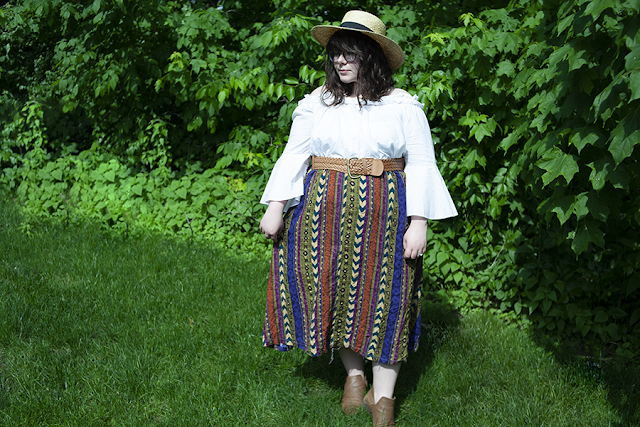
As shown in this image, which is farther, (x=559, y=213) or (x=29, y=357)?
A: (x=29, y=357)

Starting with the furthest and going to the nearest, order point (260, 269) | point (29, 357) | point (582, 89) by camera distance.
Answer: point (260, 269) → point (29, 357) → point (582, 89)

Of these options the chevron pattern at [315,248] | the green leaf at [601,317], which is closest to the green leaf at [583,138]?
the chevron pattern at [315,248]

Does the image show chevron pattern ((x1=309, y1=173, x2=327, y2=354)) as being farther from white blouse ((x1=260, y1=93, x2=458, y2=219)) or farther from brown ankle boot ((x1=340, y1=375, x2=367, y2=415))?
brown ankle boot ((x1=340, y1=375, x2=367, y2=415))

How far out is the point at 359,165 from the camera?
2.29 m

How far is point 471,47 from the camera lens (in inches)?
133

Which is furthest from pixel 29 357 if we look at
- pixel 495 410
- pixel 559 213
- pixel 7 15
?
pixel 7 15

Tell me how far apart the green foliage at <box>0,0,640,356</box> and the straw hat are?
25.9 inches

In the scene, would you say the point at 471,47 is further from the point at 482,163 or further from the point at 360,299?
the point at 360,299

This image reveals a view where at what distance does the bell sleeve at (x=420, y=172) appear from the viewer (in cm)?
229

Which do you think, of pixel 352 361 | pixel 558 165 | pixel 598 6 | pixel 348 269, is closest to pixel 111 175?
pixel 352 361

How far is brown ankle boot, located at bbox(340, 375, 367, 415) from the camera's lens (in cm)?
259

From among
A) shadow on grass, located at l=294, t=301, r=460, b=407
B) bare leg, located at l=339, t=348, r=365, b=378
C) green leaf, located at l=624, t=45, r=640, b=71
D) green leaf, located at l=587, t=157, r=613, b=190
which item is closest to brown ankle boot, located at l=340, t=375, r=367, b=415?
bare leg, located at l=339, t=348, r=365, b=378

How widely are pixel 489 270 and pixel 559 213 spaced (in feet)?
5.14

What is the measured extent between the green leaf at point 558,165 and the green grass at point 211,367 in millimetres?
1095
